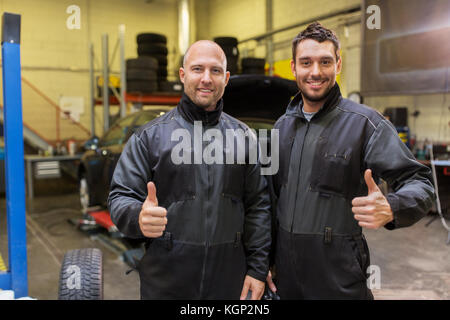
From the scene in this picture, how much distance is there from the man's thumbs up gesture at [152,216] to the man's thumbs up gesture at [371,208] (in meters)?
0.50

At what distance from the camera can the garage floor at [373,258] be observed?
2.88 m

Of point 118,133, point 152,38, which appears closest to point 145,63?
point 152,38

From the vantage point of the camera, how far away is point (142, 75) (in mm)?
5598

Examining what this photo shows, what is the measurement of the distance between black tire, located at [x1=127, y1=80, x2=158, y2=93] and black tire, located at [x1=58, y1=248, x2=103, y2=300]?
403 cm

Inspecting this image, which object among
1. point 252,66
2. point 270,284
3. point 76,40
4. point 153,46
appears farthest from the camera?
point 76,40

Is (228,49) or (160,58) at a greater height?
(160,58)

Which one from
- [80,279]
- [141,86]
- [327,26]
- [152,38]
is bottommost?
[80,279]

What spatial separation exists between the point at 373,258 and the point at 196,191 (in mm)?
2862

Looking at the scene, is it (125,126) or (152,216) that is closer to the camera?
(152,216)

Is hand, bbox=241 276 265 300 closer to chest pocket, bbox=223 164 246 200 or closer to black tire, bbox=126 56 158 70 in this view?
chest pocket, bbox=223 164 246 200

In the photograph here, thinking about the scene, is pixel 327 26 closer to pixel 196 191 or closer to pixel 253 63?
pixel 253 63

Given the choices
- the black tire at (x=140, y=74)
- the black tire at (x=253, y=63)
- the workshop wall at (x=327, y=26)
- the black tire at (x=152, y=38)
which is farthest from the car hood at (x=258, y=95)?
the black tire at (x=253, y=63)

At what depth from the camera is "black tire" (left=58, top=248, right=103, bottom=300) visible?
191 cm
